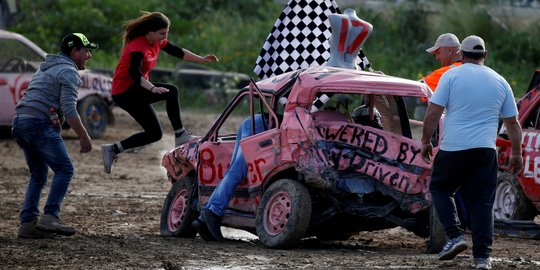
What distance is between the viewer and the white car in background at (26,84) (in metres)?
20.4

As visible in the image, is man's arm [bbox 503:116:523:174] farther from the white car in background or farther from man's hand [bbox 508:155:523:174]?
the white car in background

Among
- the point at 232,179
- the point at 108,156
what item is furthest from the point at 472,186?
the point at 108,156

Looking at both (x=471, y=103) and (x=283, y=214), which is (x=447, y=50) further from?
(x=471, y=103)

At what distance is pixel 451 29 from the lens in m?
26.2

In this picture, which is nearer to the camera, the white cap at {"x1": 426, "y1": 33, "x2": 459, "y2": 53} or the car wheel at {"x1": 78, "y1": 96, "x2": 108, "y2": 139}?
the white cap at {"x1": 426, "y1": 33, "x2": 459, "y2": 53}

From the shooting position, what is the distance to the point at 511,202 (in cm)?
1293

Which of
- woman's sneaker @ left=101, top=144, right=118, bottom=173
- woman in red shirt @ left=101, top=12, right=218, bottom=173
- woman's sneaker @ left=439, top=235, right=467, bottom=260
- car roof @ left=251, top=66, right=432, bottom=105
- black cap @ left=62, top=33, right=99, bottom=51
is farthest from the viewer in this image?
woman's sneaker @ left=101, top=144, right=118, bottom=173

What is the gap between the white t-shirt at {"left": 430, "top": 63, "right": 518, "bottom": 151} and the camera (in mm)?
9320

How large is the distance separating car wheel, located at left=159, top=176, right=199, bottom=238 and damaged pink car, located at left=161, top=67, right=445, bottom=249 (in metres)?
0.63

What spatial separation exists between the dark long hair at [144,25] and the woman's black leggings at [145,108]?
51 cm


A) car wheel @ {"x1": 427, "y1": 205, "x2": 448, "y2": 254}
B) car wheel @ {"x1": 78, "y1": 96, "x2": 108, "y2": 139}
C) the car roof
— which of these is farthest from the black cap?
car wheel @ {"x1": 78, "y1": 96, "x2": 108, "y2": 139}

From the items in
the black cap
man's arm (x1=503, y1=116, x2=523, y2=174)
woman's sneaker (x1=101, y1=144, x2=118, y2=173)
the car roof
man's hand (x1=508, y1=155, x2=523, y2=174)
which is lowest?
woman's sneaker (x1=101, y1=144, x2=118, y2=173)

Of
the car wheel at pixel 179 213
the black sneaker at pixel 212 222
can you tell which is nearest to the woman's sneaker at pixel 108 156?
the car wheel at pixel 179 213

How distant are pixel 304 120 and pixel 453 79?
1.72m
